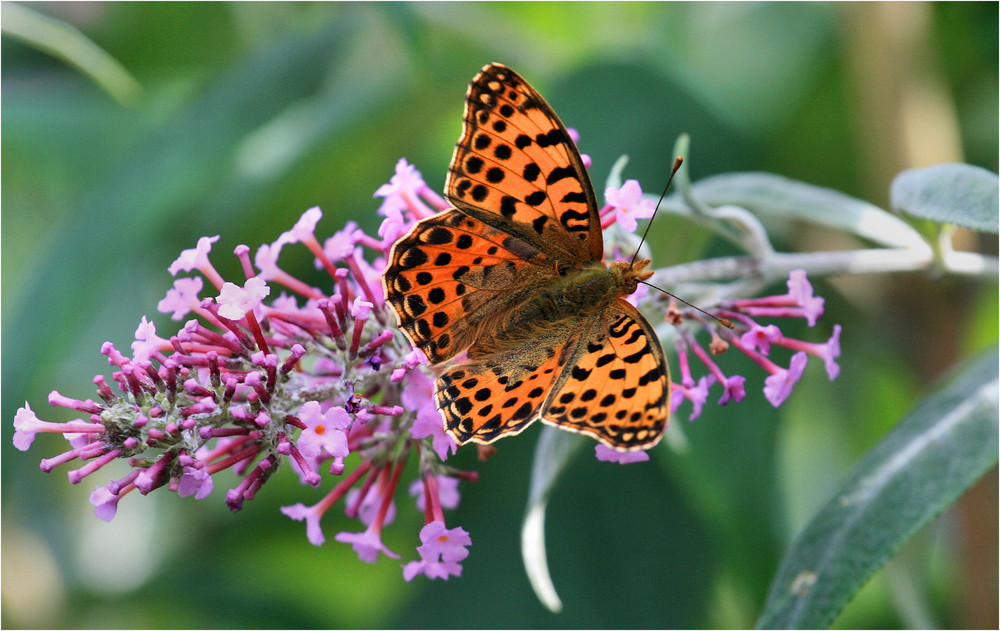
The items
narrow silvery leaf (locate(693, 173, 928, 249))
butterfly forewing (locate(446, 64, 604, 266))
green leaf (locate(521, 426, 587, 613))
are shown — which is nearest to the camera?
butterfly forewing (locate(446, 64, 604, 266))

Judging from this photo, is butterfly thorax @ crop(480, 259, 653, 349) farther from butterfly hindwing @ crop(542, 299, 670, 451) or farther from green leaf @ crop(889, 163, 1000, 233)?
green leaf @ crop(889, 163, 1000, 233)

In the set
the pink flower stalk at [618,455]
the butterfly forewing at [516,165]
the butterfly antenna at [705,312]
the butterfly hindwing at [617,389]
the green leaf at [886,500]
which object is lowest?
the green leaf at [886,500]

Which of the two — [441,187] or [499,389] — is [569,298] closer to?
[499,389]

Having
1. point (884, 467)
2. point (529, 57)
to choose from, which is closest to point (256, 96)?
point (529, 57)

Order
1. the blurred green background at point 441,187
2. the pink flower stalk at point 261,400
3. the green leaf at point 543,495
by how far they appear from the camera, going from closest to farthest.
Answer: the pink flower stalk at point 261,400 → the green leaf at point 543,495 → the blurred green background at point 441,187

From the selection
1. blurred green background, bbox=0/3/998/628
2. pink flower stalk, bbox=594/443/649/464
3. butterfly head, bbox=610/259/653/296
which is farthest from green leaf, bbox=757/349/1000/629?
butterfly head, bbox=610/259/653/296

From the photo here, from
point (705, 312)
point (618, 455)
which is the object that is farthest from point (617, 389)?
point (705, 312)

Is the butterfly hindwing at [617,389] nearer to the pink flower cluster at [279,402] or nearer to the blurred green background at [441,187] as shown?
the pink flower cluster at [279,402]

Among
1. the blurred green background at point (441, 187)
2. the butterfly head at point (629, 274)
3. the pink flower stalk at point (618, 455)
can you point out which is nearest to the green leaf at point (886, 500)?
the blurred green background at point (441, 187)
